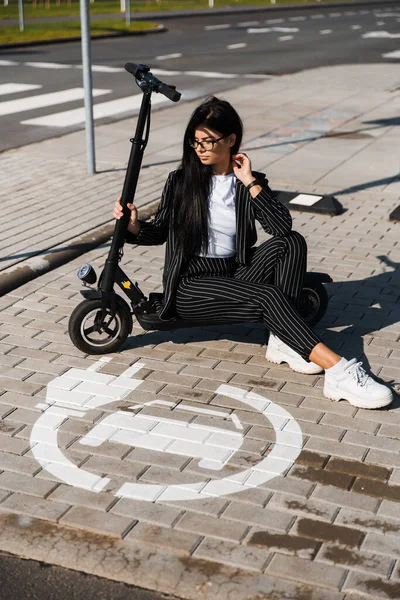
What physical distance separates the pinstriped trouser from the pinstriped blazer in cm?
6

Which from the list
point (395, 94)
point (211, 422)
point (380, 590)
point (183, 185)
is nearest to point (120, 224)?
point (183, 185)

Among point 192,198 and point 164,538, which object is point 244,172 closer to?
point 192,198

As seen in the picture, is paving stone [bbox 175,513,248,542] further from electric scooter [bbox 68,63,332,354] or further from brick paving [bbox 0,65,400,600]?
electric scooter [bbox 68,63,332,354]

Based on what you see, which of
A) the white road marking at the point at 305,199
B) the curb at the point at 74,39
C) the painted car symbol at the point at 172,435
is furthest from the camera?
the curb at the point at 74,39

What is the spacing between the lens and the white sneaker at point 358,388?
5.07 metres

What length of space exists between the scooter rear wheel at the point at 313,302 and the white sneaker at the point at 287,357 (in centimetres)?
57

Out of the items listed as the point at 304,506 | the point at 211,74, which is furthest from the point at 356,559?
the point at 211,74

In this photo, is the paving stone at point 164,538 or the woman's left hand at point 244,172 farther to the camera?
the woman's left hand at point 244,172

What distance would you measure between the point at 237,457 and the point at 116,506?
27.9 inches

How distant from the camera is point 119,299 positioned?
18.4 ft

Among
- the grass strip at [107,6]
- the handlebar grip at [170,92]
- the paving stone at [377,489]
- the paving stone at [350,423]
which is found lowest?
the grass strip at [107,6]

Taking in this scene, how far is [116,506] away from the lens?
415 centimetres

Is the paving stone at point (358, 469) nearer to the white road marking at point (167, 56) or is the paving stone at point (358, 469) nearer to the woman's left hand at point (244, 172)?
the woman's left hand at point (244, 172)

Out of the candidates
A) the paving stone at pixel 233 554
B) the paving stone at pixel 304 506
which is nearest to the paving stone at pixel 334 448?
the paving stone at pixel 304 506
